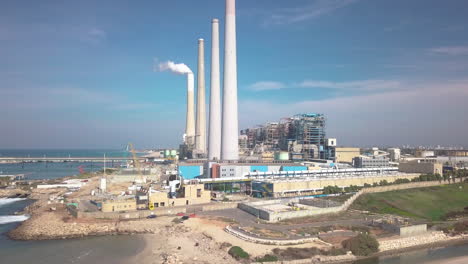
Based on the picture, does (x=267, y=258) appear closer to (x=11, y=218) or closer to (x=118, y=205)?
(x=118, y=205)

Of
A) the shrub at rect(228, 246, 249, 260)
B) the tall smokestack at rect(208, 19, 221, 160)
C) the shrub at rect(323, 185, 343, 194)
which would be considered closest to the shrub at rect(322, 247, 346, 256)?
the shrub at rect(228, 246, 249, 260)

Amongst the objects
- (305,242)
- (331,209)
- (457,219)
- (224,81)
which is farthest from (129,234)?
(457,219)

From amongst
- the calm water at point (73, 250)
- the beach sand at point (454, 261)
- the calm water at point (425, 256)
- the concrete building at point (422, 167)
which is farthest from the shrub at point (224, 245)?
the concrete building at point (422, 167)

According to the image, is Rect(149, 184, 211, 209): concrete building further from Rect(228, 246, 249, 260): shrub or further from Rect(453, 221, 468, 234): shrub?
Rect(453, 221, 468, 234): shrub

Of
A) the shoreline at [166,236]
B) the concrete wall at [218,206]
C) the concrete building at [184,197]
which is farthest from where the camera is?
the concrete building at [184,197]

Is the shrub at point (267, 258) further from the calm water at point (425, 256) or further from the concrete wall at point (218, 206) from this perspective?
the concrete wall at point (218, 206)

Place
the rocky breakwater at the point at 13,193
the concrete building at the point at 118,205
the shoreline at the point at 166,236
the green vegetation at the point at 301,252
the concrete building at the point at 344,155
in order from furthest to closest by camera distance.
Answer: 1. the concrete building at the point at 344,155
2. the rocky breakwater at the point at 13,193
3. the concrete building at the point at 118,205
4. the shoreline at the point at 166,236
5. the green vegetation at the point at 301,252

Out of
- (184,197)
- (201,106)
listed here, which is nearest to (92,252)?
(184,197)
